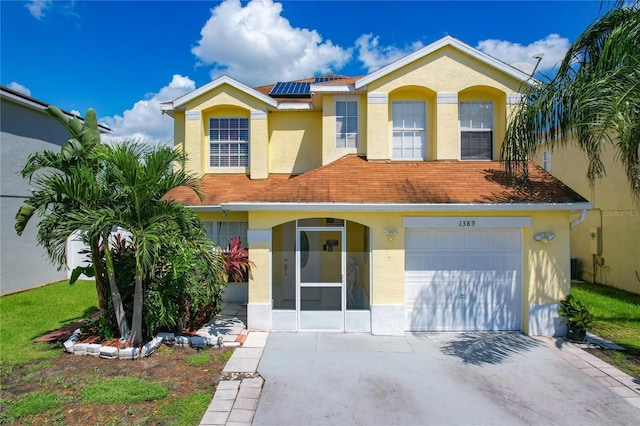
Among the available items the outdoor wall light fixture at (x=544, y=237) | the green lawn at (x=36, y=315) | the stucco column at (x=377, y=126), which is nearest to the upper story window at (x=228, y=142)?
the stucco column at (x=377, y=126)

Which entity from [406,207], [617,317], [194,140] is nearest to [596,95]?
[406,207]

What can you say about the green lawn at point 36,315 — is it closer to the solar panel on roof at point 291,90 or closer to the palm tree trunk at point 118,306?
the palm tree trunk at point 118,306

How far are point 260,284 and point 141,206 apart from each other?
11.5 feet

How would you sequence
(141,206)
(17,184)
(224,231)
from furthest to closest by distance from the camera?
(17,184), (224,231), (141,206)

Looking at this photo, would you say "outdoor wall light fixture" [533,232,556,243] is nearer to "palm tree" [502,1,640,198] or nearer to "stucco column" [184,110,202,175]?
"palm tree" [502,1,640,198]

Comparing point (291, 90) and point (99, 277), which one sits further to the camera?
point (291, 90)

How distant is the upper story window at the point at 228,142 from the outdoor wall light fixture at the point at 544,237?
989cm

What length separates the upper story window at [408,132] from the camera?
40.2 feet

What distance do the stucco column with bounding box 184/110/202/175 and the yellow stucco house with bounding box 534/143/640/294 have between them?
618 inches

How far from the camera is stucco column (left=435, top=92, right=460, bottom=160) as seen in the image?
1177 centimetres

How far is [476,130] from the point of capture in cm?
1216

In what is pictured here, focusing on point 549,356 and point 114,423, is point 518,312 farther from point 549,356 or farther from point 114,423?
point 114,423

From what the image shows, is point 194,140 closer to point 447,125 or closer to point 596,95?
point 447,125

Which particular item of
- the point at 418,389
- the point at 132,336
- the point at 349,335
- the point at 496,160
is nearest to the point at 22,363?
the point at 132,336
